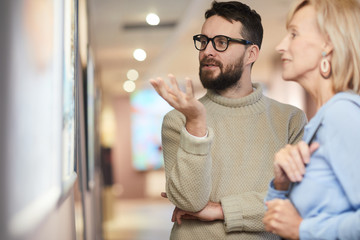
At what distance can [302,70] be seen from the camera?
138 centimetres

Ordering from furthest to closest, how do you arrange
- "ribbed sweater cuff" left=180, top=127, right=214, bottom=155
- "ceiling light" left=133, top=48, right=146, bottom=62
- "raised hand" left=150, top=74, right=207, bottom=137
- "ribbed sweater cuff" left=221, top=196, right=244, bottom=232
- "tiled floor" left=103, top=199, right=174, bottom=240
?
1. "ceiling light" left=133, top=48, right=146, bottom=62
2. "tiled floor" left=103, top=199, right=174, bottom=240
3. "ribbed sweater cuff" left=221, top=196, right=244, bottom=232
4. "ribbed sweater cuff" left=180, top=127, right=214, bottom=155
5. "raised hand" left=150, top=74, right=207, bottom=137

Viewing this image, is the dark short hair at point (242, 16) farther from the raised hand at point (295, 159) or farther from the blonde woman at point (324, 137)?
the raised hand at point (295, 159)

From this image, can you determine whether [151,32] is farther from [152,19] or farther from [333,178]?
[333,178]

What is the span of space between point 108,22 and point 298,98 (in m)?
4.41

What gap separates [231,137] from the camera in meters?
1.90

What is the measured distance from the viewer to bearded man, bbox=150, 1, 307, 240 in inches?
69.6

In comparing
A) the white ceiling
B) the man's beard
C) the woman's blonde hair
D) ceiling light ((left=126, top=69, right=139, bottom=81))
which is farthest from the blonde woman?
ceiling light ((left=126, top=69, right=139, bottom=81))

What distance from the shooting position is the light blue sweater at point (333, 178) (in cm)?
121

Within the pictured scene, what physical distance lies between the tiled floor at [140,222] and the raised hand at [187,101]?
635 centimetres

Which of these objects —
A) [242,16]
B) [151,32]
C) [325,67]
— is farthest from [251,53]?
[151,32]

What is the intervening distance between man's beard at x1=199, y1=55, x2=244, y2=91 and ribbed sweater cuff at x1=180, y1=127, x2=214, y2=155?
12.7 inches

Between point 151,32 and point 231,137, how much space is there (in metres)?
5.85

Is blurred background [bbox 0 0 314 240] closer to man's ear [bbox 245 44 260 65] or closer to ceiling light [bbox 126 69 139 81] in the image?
ceiling light [bbox 126 69 139 81]

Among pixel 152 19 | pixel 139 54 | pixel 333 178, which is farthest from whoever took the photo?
pixel 139 54
